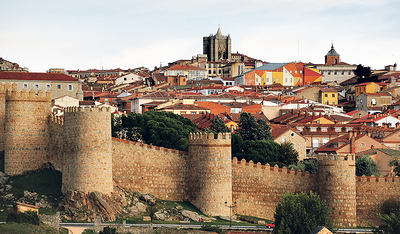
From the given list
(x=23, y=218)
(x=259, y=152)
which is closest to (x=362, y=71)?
(x=259, y=152)

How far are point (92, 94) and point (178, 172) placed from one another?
80.3 m

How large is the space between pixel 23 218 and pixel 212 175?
1352 centimetres

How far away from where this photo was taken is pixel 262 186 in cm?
5297

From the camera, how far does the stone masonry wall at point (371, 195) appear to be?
52531mm

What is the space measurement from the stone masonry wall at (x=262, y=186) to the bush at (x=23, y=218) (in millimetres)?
14702

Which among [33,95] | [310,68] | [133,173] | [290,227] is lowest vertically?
[290,227]

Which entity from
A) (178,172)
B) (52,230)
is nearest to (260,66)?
(178,172)

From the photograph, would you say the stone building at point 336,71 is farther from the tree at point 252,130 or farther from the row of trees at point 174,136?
the row of trees at point 174,136

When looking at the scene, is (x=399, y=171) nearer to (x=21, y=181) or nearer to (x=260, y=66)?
(x=21, y=181)

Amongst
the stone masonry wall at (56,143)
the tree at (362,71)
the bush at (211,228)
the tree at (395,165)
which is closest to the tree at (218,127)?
the tree at (395,165)

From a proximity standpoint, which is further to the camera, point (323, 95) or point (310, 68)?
point (310, 68)

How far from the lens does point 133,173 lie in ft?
168

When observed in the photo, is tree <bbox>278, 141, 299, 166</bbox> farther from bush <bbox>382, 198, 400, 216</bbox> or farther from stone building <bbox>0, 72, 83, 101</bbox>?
stone building <bbox>0, 72, 83, 101</bbox>

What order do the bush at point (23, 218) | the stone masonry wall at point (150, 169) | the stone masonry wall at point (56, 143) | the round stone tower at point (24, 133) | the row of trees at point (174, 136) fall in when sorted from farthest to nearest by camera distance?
the row of trees at point (174, 136) < the round stone tower at point (24, 133) < the stone masonry wall at point (56, 143) < the stone masonry wall at point (150, 169) < the bush at point (23, 218)
